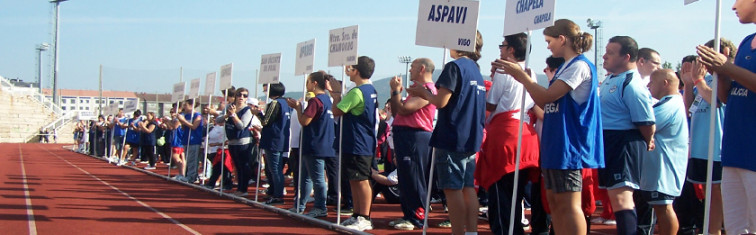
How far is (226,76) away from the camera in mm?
14250

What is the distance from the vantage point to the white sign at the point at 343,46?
8.79 meters

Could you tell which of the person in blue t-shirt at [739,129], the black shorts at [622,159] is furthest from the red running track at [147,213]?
the person in blue t-shirt at [739,129]

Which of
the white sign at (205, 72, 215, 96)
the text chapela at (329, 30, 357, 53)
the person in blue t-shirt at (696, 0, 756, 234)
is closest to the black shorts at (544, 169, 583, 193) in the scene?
the person in blue t-shirt at (696, 0, 756, 234)

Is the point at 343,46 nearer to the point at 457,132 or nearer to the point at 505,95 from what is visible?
the point at 505,95

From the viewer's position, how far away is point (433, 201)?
1080 centimetres

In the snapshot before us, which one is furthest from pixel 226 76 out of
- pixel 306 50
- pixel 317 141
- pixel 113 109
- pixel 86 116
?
pixel 86 116

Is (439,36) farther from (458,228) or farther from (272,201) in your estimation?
(272,201)

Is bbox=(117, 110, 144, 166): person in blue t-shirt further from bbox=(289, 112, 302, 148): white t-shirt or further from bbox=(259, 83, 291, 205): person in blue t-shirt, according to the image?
bbox=(259, 83, 291, 205): person in blue t-shirt

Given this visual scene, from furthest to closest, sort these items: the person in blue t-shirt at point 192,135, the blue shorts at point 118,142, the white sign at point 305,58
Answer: the blue shorts at point 118,142 → the person in blue t-shirt at point 192,135 → the white sign at point 305,58

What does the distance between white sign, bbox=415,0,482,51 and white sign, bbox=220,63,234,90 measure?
24.9ft

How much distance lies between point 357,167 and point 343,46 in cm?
168

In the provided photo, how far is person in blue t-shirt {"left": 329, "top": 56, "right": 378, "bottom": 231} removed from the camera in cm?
808

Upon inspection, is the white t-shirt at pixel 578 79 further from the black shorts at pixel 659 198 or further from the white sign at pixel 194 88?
the white sign at pixel 194 88

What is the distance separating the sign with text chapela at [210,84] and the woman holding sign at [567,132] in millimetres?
11201
